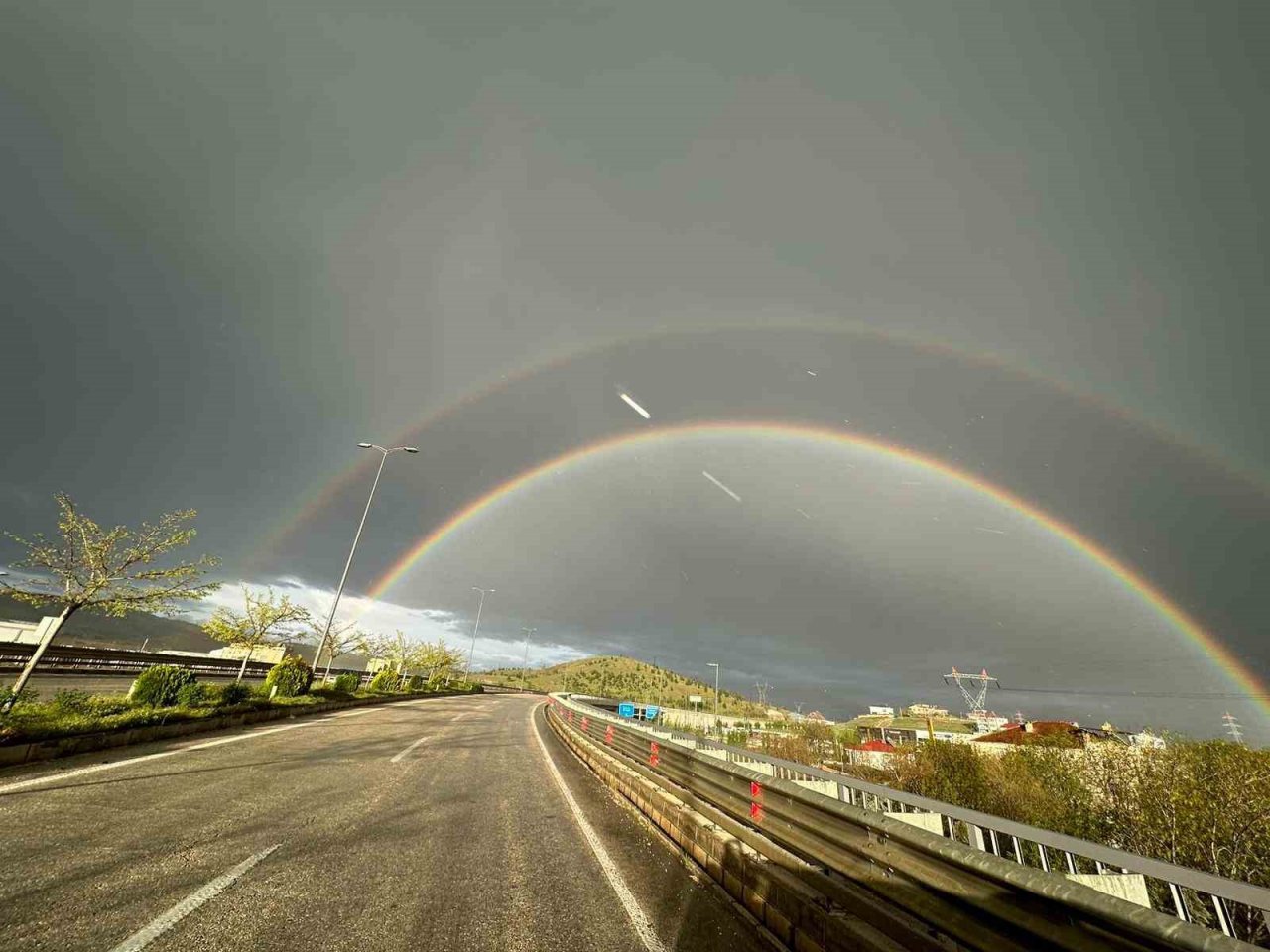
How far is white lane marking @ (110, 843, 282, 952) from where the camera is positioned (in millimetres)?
3396

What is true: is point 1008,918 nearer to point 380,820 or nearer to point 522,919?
point 522,919

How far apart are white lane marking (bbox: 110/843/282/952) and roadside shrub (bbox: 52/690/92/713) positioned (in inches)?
345

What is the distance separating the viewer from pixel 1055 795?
31109 millimetres

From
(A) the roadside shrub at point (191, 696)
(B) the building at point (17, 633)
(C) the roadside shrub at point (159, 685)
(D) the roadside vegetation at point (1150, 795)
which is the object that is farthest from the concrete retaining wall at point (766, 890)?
(B) the building at point (17, 633)

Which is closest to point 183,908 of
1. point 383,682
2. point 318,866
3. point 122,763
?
point 318,866

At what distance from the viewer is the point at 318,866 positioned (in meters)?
5.04

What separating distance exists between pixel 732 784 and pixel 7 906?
6014mm

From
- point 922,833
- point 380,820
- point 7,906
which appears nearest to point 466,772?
point 380,820

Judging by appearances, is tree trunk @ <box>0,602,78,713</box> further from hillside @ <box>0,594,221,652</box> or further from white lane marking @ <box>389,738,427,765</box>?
hillside @ <box>0,594,221,652</box>

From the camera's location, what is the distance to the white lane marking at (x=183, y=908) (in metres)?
3.40

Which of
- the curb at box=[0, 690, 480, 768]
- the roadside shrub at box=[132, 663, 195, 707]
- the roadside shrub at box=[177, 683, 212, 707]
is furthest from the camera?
the roadside shrub at box=[177, 683, 212, 707]

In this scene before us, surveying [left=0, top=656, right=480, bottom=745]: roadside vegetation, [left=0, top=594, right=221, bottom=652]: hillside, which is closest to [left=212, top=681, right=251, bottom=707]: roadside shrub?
[left=0, top=656, right=480, bottom=745]: roadside vegetation

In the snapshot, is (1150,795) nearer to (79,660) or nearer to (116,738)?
(116,738)

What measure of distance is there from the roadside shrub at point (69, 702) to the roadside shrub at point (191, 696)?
2.46 meters
